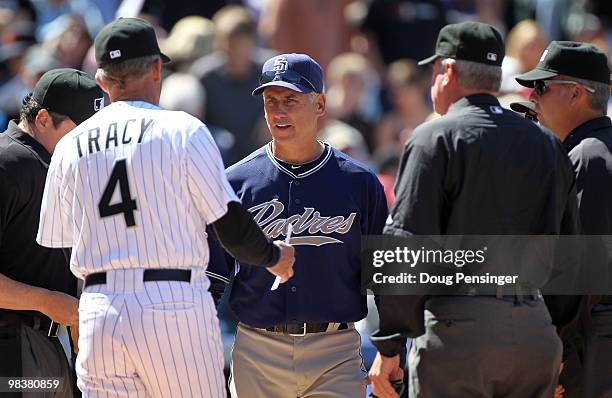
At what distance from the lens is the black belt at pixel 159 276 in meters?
4.55

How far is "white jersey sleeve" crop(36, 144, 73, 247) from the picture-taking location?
15.6 feet

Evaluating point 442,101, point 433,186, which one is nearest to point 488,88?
point 442,101

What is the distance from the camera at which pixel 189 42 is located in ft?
34.9

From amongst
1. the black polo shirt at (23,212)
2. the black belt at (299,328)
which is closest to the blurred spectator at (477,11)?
the black belt at (299,328)

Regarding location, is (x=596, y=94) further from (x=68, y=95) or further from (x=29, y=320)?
(x=29, y=320)

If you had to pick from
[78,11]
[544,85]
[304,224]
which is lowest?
[304,224]

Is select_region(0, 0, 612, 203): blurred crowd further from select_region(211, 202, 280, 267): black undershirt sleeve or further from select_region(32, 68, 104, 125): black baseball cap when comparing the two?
select_region(211, 202, 280, 267): black undershirt sleeve

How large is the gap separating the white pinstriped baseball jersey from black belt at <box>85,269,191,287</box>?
0.02m

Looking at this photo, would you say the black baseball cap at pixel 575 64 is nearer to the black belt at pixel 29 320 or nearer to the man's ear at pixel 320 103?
the man's ear at pixel 320 103

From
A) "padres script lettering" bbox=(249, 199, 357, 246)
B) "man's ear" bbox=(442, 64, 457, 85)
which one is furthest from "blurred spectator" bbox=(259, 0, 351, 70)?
"man's ear" bbox=(442, 64, 457, 85)

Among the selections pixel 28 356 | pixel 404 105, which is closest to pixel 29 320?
pixel 28 356

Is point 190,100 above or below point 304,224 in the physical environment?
below

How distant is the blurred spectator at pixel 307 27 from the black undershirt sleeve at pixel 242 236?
660 centimetres

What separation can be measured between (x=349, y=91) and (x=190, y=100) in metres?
1.91
